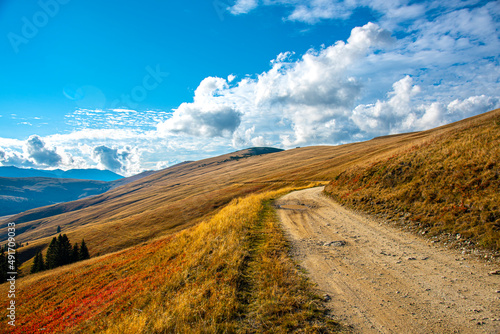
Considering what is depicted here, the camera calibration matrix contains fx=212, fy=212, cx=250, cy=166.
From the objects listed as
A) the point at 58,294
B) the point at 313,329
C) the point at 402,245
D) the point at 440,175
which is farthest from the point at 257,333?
the point at 58,294

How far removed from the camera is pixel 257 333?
5.43m

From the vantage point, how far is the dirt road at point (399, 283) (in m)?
5.46

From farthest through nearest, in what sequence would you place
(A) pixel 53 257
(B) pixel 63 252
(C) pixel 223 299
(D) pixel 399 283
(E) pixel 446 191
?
(B) pixel 63 252, (A) pixel 53 257, (E) pixel 446 191, (D) pixel 399 283, (C) pixel 223 299

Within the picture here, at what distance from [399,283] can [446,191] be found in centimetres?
889

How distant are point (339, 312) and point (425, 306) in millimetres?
2514

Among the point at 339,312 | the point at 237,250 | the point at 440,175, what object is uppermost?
the point at 440,175

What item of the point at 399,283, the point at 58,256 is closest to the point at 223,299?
the point at 399,283

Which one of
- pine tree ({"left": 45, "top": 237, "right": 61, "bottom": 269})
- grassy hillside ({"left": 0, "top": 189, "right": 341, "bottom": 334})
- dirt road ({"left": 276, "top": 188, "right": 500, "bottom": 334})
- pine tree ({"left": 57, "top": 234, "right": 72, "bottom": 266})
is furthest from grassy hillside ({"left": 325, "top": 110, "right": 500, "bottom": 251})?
pine tree ({"left": 57, "top": 234, "right": 72, "bottom": 266})

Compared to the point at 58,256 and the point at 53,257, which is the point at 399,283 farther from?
the point at 53,257

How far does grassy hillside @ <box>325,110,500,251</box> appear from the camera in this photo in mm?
9812

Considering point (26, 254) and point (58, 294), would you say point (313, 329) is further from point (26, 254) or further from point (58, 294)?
point (26, 254)

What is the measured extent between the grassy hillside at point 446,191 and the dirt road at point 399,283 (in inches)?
56.6

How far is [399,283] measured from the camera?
725cm

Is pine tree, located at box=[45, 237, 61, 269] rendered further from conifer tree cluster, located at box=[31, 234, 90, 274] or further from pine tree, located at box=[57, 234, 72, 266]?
pine tree, located at box=[57, 234, 72, 266]
